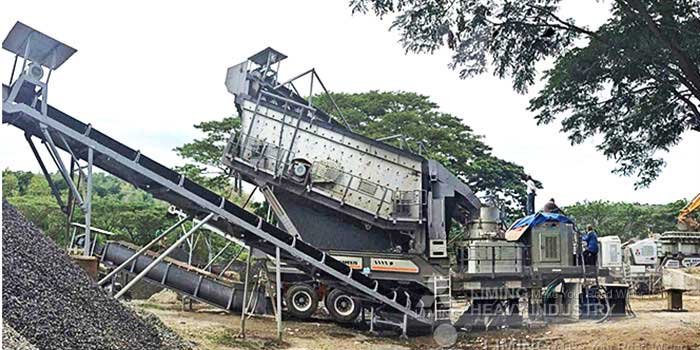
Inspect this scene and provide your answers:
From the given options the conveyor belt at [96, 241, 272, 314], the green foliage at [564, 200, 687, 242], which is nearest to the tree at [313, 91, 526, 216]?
the green foliage at [564, 200, 687, 242]

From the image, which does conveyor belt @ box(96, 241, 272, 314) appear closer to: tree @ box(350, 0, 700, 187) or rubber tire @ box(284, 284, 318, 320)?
rubber tire @ box(284, 284, 318, 320)

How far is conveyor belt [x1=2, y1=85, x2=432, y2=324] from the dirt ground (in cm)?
59

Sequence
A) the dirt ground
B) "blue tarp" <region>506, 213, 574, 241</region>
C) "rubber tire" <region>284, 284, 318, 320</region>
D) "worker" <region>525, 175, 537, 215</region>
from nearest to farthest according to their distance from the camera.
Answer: the dirt ground
"rubber tire" <region>284, 284, 318, 320</region>
"blue tarp" <region>506, 213, 574, 241</region>
"worker" <region>525, 175, 537, 215</region>

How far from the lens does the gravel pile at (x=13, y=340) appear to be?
4.17m

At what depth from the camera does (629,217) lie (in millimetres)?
19781

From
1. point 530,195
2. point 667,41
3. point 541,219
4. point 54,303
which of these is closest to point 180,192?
point 54,303

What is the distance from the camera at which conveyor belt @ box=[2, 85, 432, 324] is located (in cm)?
747

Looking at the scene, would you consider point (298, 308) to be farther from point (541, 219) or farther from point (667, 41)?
point (667, 41)

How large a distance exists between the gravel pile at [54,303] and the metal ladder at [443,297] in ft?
14.1

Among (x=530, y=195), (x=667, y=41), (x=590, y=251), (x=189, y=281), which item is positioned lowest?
(x=189, y=281)

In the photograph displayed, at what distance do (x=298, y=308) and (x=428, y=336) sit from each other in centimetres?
176

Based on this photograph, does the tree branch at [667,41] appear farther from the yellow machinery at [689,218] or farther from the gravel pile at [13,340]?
the yellow machinery at [689,218]

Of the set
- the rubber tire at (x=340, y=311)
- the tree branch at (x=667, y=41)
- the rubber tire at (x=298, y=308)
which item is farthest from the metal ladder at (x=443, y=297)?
the tree branch at (x=667, y=41)

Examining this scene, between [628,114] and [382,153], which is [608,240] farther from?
[382,153]
